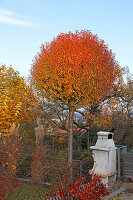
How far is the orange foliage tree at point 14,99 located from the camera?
14.1 m

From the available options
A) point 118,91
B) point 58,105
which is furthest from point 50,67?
point 118,91

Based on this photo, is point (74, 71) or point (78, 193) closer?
point (78, 193)

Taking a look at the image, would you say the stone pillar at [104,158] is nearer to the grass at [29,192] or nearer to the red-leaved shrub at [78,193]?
the red-leaved shrub at [78,193]

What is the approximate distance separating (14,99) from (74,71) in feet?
16.5

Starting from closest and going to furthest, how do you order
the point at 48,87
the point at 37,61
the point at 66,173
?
the point at 66,173 < the point at 48,87 < the point at 37,61

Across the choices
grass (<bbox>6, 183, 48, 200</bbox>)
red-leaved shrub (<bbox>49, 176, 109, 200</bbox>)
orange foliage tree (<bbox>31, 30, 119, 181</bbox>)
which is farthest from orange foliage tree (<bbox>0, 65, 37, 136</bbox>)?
red-leaved shrub (<bbox>49, 176, 109, 200</bbox>)

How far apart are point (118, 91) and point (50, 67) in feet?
18.3

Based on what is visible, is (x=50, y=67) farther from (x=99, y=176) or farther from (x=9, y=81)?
(x=99, y=176)

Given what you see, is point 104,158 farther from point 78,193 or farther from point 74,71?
point 74,71

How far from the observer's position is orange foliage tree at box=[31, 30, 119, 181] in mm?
12534

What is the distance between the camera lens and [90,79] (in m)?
12.8

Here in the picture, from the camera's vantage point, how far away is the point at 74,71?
12.8 m

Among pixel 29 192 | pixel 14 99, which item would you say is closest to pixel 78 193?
pixel 29 192

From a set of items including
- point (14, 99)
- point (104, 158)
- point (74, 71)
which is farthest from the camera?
point (14, 99)
